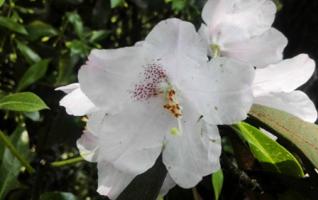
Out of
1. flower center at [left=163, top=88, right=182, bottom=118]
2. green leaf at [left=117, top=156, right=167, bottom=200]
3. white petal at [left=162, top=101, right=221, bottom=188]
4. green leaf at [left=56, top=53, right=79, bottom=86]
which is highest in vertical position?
flower center at [left=163, top=88, right=182, bottom=118]

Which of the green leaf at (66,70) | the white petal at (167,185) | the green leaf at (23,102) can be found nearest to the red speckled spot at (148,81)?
the white petal at (167,185)

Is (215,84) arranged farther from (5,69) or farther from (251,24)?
(5,69)

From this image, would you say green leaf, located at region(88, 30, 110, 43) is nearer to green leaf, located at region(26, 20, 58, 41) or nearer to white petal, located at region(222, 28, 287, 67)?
green leaf, located at region(26, 20, 58, 41)

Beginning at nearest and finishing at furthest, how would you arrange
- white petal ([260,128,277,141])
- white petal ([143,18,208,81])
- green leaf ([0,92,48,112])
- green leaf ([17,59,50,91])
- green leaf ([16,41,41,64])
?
1. white petal ([143,18,208,81])
2. white petal ([260,128,277,141])
3. green leaf ([0,92,48,112])
4. green leaf ([17,59,50,91])
5. green leaf ([16,41,41,64])

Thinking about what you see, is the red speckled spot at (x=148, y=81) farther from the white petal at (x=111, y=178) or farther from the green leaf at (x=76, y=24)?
the green leaf at (x=76, y=24)

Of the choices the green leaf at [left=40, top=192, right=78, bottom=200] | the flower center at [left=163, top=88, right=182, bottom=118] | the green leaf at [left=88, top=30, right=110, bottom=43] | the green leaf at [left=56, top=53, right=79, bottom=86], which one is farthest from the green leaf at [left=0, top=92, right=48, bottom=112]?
the green leaf at [left=88, top=30, right=110, bottom=43]

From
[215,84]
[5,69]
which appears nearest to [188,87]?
[215,84]

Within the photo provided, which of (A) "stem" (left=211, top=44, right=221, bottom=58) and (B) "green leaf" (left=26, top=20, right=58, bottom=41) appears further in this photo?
(B) "green leaf" (left=26, top=20, right=58, bottom=41)
